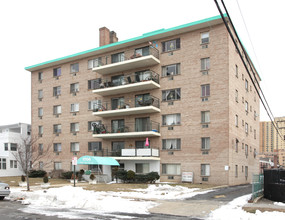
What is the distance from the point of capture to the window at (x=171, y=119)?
33031 millimetres

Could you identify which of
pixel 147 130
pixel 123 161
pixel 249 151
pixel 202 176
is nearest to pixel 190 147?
pixel 202 176

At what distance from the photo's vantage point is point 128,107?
3572 cm

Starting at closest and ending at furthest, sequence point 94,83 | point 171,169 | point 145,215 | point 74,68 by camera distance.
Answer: point 145,215, point 171,169, point 94,83, point 74,68

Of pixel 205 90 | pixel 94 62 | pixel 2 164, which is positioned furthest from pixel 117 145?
pixel 2 164

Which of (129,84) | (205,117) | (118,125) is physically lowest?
(118,125)

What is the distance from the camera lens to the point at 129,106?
3616cm

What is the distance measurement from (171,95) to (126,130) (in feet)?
22.6

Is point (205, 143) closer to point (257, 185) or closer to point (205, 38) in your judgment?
point (205, 38)

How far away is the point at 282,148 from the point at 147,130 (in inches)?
2162

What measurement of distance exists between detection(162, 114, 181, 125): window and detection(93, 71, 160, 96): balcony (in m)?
3.49

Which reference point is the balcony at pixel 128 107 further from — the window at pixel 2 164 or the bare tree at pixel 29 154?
the window at pixel 2 164

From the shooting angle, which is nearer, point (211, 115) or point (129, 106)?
point (211, 115)

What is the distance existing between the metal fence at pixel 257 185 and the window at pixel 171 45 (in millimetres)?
19024

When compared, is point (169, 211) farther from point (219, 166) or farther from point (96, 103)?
point (96, 103)
